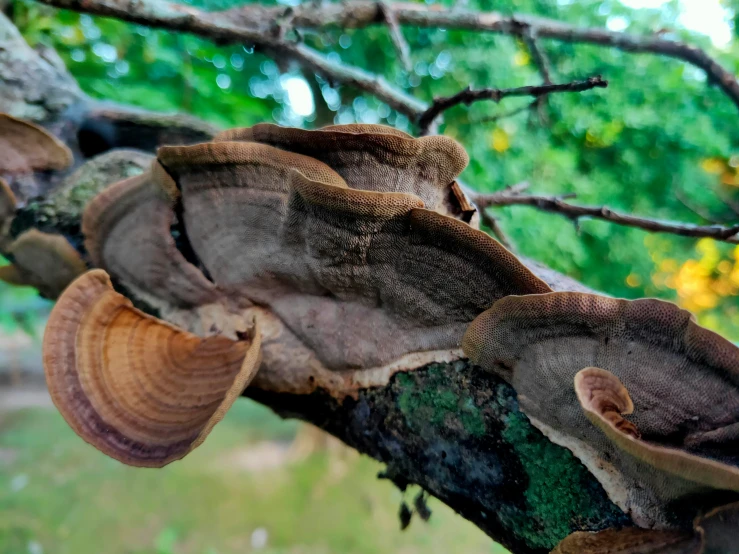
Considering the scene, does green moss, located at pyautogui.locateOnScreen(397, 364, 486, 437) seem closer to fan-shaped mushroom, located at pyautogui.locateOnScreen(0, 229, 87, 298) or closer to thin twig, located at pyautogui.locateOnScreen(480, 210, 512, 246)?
fan-shaped mushroom, located at pyautogui.locateOnScreen(0, 229, 87, 298)

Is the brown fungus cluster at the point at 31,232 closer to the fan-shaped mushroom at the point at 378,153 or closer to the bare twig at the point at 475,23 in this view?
the fan-shaped mushroom at the point at 378,153

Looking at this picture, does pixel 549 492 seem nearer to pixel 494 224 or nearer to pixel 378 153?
pixel 378 153

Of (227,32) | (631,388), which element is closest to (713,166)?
(227,32)

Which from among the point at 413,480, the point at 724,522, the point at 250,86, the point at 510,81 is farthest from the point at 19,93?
the point at 510,81

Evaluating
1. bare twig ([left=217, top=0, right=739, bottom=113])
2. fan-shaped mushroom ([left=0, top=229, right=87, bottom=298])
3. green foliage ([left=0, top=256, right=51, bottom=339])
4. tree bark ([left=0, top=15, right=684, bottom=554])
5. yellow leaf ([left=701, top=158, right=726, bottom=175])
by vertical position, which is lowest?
green foliage ([left=0, top=256, right=51, bottom=339])

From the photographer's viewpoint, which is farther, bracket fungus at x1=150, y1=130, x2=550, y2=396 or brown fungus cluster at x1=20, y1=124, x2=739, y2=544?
bracket fungus at x1=150, y1=130, x2=550, y2=396

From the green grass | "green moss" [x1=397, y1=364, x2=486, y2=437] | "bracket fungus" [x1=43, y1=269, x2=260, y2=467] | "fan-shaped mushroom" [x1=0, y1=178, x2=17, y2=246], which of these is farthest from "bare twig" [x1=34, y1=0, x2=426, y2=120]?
the green grass
